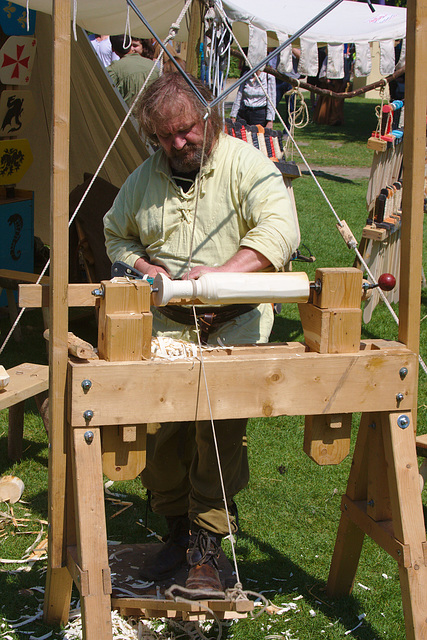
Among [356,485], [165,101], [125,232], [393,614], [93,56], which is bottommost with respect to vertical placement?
[393,614]

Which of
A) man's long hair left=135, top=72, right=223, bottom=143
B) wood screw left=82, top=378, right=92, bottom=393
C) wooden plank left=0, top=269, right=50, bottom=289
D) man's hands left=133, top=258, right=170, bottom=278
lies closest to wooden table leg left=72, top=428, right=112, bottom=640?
wood screw left=82, top=378, right=92, bottom=393

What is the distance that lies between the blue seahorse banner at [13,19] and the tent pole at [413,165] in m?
4.31

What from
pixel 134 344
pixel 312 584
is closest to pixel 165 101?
pixel 134 344

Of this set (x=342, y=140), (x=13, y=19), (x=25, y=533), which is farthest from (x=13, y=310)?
(x=342, y=140)

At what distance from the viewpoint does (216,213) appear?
8.46 feet

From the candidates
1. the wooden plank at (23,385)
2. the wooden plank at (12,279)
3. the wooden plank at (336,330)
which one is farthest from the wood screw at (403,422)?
the wooden plank at (12,279)

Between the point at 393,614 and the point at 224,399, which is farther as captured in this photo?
the point at 393,614

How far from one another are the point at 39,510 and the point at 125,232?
149 cm

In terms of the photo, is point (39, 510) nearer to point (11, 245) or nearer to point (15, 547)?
point (15, 547)

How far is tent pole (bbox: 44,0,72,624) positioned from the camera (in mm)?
1965

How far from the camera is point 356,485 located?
103 inches

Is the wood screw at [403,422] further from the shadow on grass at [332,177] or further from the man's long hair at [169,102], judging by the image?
the shadow on grass at [332,177]

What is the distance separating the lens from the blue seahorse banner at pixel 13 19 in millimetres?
5633

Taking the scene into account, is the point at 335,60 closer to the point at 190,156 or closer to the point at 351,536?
the point at 190,156
